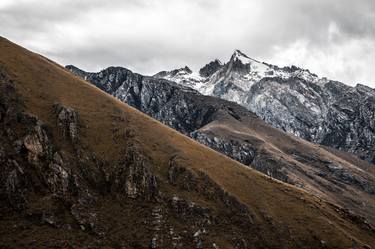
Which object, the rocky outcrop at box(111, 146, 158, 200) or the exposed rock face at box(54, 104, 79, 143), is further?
the exposed rock face at box(54, 104, 79, 143)

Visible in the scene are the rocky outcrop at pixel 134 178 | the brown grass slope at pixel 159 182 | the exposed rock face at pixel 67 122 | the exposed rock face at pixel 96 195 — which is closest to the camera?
the exposed rock face at pixel 96 195

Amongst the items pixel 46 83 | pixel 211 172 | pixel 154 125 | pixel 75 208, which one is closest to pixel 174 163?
pixel 211 172

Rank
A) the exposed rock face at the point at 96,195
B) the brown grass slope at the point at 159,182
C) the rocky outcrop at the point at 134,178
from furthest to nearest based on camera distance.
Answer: the rocky outcrop at the point at 134,178 → the brown grass slope at the point at 159,182 → the exposed rock face at the point at 96,195

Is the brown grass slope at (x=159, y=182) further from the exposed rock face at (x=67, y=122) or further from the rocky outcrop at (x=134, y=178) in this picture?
the rocky outcrop at (x=134, y=178)

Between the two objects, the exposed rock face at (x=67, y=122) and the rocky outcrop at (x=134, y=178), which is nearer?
the rocky outcrop at (x=134, y=178)

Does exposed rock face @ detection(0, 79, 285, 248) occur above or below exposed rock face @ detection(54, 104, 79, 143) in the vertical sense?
below

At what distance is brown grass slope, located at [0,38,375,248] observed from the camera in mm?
133375

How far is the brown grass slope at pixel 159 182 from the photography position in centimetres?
13338

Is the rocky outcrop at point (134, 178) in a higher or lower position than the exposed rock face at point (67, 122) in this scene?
lower

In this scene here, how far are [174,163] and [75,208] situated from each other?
43.5 m

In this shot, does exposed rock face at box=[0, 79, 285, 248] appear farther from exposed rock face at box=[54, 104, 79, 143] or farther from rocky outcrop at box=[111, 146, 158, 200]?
exposed rock face at box=[54, 104, 79, 143]

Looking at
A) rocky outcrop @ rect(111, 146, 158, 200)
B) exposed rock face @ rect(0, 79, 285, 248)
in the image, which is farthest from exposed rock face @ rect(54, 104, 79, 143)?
rocky outcrop @ rect(111, 146, 158, 200)

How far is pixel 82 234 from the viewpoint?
123562 mm

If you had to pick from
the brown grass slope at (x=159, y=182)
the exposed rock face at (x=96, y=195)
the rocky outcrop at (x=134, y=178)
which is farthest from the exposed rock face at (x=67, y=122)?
the rocky outcrop at (x=134, y=178)
